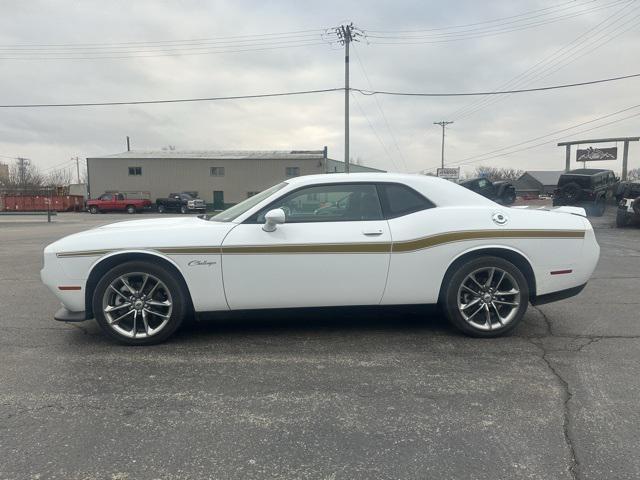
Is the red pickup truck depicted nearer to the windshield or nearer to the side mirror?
the windshield

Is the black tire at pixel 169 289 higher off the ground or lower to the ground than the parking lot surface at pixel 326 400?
higher

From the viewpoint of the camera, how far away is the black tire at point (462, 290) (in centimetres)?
409

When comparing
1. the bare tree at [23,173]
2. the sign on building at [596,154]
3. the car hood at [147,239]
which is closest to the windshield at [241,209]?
the car hood at [147,239]

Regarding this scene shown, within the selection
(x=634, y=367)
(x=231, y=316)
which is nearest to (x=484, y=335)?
(x=634, y=367)

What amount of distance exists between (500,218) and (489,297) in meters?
0.73

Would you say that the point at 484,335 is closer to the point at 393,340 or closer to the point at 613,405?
the point at 393,340

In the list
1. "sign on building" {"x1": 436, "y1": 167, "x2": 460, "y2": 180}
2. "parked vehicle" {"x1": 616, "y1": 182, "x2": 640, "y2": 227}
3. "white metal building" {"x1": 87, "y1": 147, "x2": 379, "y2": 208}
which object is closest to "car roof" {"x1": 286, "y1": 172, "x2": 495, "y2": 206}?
"parked vehicle" {"x1": 616, "y1": 182, "x2": 640, "y2": 227}

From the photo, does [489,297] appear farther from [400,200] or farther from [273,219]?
[273,219]

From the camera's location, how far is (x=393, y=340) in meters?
4.17

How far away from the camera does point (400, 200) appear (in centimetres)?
418

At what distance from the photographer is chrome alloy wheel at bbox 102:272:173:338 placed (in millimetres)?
3902

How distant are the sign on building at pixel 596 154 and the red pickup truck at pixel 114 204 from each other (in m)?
41.4

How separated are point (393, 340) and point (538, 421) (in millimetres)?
1562

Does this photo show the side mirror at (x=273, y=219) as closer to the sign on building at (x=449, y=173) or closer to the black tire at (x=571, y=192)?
the black tire at (x=571, y=192)
